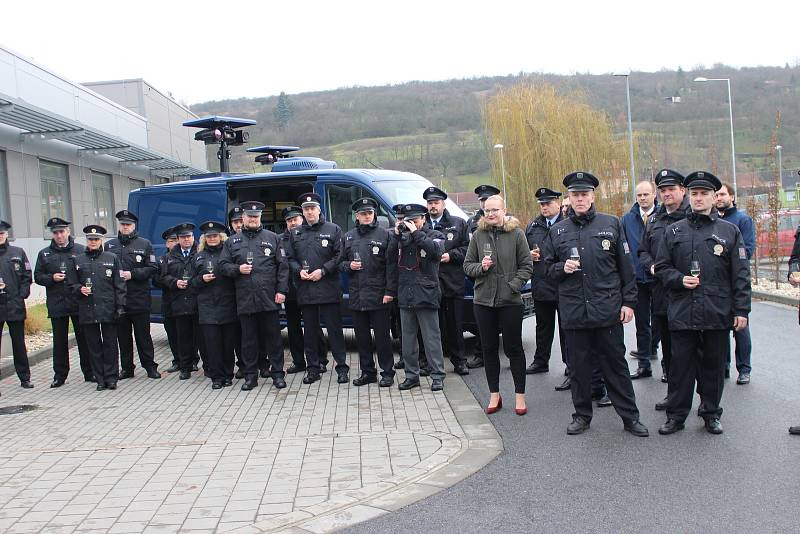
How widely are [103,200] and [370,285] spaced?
20064 millimetres

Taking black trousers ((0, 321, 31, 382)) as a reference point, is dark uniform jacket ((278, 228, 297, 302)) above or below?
above

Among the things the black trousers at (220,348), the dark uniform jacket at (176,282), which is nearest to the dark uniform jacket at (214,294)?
the black trousers at (220,348)

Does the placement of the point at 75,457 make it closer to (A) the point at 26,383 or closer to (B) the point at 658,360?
(A) the point at 26,383

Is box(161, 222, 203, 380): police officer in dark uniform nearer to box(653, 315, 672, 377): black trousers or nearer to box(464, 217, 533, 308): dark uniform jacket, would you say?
box(464, 217, 533, 308): dark uniform jacket

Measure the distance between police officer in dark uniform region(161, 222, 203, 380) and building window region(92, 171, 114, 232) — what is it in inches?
622

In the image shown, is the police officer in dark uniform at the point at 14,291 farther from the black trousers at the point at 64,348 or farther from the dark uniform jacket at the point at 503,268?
the dark uniform jacket at the point at 503,268

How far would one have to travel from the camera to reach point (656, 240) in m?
7.47

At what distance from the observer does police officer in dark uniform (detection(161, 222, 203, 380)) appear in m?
9.88

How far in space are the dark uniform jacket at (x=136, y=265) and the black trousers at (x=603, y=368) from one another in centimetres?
565

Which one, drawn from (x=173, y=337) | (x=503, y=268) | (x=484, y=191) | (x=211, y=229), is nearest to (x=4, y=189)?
(x=173, y=337)

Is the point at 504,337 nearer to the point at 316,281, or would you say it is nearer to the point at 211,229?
the point at 316,281

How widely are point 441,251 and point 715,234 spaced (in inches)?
114

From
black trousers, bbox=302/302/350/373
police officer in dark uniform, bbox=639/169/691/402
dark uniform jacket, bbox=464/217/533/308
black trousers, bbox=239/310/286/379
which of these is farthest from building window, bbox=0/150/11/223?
police officer in dark uniform, bbox=639/169/691/402

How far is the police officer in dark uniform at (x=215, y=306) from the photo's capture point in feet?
29.8
